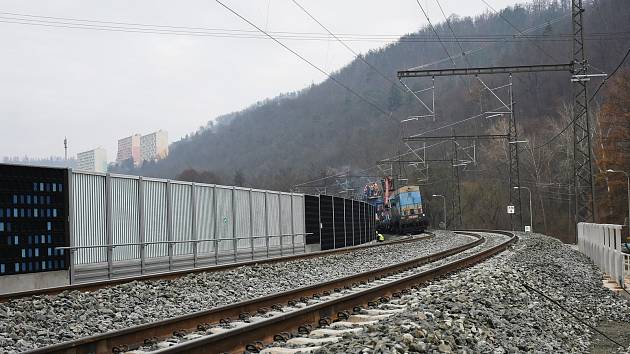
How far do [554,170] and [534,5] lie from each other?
46775mm

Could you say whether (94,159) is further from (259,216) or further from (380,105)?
(380,105)

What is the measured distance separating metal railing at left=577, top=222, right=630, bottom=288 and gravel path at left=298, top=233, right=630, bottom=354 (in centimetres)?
72

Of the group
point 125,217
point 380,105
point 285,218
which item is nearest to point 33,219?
point 125,217

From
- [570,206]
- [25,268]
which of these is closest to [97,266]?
[25,268]

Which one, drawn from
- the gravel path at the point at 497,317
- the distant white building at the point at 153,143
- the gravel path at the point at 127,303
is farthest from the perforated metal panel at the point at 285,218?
the distant white building at the point at 153,143

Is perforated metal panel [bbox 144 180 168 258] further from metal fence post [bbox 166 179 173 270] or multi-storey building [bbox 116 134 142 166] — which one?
multi-storey building [bbox 116 134 142 166]

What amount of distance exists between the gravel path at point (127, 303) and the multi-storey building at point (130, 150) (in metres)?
111

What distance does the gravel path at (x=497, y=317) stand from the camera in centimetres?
714

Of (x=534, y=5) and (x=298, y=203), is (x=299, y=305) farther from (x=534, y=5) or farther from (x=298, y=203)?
(x=534, y=5)

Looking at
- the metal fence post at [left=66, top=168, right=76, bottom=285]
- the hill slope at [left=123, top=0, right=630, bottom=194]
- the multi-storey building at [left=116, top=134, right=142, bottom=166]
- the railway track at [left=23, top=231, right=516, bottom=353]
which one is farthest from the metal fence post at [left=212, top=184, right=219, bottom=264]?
the multi-storey building at [left=116, top=134, right=142, bottom=166]

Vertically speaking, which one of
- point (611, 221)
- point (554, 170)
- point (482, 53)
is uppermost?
point (482, 53)

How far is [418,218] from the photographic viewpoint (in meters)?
60.0

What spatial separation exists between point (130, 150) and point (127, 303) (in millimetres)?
118812

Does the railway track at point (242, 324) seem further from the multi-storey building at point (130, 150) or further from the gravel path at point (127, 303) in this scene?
the multi-storey building at point (130, 150)
